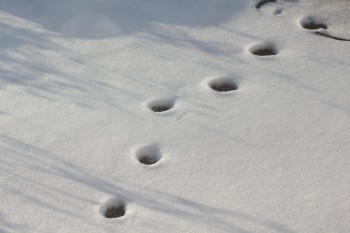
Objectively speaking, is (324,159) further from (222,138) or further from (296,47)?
(296,47)

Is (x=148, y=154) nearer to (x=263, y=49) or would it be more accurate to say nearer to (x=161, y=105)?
(x=161, y=105)

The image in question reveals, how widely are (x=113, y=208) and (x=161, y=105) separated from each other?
29.1 inches

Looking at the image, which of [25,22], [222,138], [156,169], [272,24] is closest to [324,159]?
[222,138]

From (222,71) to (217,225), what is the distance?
1114 millimetres

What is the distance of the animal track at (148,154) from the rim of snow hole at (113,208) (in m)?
0.28

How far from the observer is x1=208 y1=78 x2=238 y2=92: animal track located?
3.25 metres

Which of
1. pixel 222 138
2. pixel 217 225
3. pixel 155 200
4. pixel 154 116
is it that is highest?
pixel 154 116

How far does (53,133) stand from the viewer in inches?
117

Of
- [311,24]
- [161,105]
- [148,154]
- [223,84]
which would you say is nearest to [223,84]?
[223,84]

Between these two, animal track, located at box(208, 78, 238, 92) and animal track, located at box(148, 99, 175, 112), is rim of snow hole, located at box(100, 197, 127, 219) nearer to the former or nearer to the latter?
animal track, located at box(148, 99, 175, 112)

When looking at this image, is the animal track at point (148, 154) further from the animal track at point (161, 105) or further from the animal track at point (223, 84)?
the animal track at point (223, 84)

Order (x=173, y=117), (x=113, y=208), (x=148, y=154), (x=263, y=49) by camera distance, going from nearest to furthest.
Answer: (x=113, y=208) → (x=148, y=154) → (x=173, y=117) → (x=263, y=49)

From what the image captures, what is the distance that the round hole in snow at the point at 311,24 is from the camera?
11.9ft

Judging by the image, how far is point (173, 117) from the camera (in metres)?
3.05
